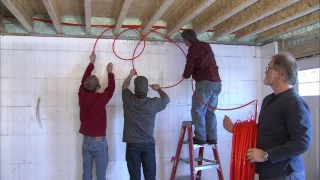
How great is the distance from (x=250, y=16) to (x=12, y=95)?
3026mm

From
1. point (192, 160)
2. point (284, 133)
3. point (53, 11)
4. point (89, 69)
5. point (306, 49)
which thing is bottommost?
point (192, 160)

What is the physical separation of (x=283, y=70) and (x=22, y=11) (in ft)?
8.51

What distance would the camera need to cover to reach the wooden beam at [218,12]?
275 centimetres

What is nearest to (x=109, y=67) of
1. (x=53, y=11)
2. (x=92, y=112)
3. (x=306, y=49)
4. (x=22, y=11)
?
(x=92, y=112)

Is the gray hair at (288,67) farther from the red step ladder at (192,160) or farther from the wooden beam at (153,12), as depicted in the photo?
the red step ladder at (192,160)

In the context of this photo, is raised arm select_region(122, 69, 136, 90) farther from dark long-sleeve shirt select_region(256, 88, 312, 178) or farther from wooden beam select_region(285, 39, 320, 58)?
wooden beam select_region(285, 39, 320, 58)

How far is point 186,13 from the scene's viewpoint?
3102mm

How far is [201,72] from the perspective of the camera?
339 centimetres

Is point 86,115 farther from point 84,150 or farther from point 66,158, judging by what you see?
point 66,158

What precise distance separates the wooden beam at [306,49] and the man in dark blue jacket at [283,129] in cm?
205

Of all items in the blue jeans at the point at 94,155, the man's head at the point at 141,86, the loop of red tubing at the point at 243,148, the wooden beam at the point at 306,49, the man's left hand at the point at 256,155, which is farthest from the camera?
the wooden beam at the point at 306,49

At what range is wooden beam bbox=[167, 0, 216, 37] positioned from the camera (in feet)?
8.98

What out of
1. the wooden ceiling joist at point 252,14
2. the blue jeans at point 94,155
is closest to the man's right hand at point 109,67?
the blue jeans at point 94,155

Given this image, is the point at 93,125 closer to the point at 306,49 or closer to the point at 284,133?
the point at 284,133
